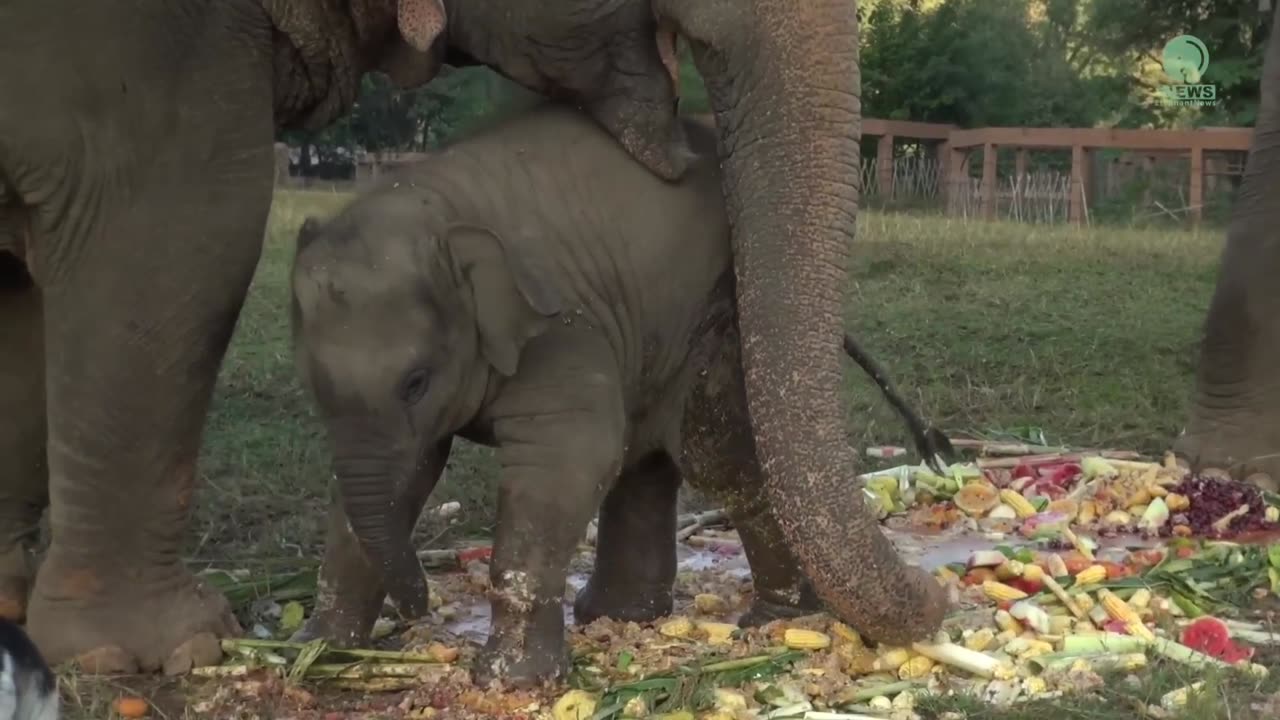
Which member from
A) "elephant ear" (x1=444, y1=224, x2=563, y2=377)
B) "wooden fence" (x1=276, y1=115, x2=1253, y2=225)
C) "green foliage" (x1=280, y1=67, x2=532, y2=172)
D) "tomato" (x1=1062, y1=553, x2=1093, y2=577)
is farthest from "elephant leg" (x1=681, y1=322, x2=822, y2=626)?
"wooden fence" (x1=276, y1=115, x2=1253, y2=225)

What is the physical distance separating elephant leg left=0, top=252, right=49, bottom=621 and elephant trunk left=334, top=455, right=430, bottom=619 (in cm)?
111

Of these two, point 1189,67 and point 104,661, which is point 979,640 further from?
point 1189,67

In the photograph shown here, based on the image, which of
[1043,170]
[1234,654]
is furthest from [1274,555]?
[1043,170]

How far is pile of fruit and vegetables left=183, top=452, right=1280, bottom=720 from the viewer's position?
320 centimetres

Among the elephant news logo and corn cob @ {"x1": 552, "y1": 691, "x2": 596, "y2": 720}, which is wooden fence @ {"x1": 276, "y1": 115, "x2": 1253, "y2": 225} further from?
corn cob @ {"x1": 552, "y1": 691, "x2": 596, "y2": 720}

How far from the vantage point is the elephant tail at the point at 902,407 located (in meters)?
4.08

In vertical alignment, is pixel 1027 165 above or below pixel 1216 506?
above

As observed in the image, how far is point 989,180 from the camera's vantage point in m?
19.1

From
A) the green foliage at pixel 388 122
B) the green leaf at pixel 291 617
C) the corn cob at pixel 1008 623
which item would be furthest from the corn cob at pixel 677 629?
the green foliage at pixel 388 122

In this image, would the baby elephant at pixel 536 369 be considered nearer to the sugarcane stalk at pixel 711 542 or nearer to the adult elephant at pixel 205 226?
the adult elephant at pixel 205 226

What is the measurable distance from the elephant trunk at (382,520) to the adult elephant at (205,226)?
0.50 m

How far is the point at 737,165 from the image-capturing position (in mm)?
3412

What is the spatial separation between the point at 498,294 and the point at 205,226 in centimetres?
61

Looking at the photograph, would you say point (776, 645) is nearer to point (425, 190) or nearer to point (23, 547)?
point (425, 190)
